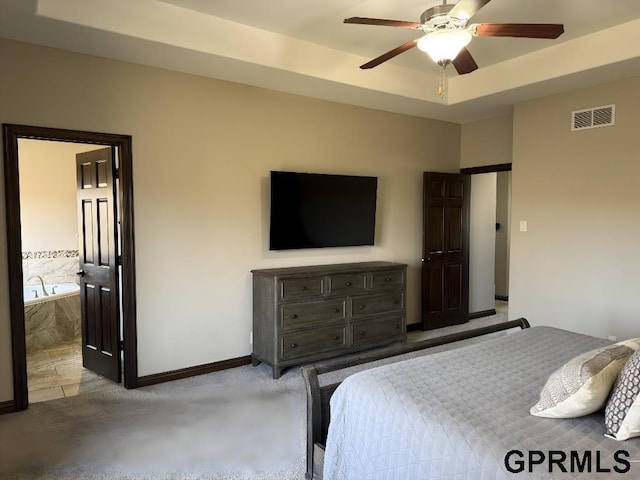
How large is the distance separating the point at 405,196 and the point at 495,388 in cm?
369

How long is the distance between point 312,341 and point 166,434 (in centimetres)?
156

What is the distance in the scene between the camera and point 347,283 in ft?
14.3

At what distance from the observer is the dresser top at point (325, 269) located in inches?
163

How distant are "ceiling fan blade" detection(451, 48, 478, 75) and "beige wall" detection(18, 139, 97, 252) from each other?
4.73 m

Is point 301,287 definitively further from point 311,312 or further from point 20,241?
point 20,241

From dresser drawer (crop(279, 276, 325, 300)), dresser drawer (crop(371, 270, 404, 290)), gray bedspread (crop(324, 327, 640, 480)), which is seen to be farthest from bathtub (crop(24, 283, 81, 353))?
gray bedspread (crop(324, 327, 640, 480))

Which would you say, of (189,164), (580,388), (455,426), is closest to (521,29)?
(580,388)

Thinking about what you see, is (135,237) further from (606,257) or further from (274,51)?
(606,257)

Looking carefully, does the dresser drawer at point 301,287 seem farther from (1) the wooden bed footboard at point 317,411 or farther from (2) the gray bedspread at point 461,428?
(2) the gray bedspread at point 461,428

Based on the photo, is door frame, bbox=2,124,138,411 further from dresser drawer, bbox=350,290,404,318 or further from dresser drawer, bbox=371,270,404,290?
dresser drawer, bbox=371,270,404,290

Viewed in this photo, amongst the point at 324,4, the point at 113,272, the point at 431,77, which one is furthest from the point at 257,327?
the point at 431,77

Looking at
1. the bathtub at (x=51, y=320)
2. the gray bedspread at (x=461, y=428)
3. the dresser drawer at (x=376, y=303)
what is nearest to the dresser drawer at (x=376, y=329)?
the dresser drawer at (x=376, y=303)

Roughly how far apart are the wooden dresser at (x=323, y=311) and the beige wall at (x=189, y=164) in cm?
36

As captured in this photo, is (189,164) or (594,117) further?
(594,117)
